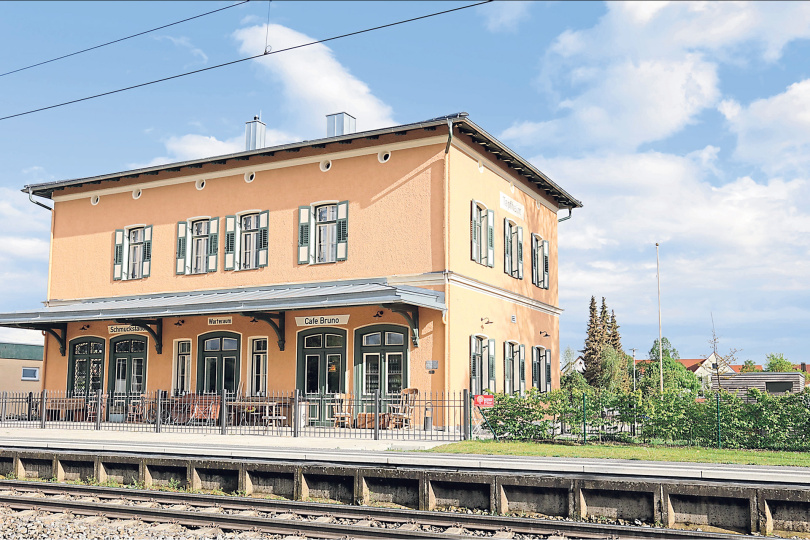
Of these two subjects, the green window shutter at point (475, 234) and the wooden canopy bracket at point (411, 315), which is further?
the green window shutter at point (475, 234)

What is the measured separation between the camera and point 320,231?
77.4 ft

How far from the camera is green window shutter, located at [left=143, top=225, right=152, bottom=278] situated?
2670 centimetres

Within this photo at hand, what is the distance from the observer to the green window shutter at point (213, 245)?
83.1ft

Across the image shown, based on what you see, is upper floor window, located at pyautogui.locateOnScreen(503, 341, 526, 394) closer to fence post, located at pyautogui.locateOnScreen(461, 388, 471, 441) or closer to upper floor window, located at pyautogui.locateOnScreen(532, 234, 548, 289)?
upper floor window, located at pyautogui.locateOnScreen(532, 234, 548, 289)

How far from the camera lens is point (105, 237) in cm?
2788

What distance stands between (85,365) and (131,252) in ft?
14.1

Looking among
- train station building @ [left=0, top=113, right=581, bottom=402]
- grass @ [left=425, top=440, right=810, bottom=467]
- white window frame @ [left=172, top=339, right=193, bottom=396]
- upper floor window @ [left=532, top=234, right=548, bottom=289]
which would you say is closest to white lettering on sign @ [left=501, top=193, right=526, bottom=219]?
train station building @ [left=0, top=113, right=581, bottom=402]

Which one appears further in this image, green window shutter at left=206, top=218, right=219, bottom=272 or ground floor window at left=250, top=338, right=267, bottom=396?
green window shutter at left=206, top=218, right=219, bottom=272

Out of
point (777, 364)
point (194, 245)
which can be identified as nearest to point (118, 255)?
point (194, 245)

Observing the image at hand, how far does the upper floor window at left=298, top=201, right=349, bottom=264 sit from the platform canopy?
94 centimetres

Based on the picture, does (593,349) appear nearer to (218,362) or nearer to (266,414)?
(218,362)

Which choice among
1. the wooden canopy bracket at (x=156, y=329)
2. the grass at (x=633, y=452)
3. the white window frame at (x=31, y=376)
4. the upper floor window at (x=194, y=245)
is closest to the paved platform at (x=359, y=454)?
the grass at (x=633, y=452)

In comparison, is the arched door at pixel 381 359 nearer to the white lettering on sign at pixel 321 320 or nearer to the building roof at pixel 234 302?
the white lettering on sign at pixel 321 320

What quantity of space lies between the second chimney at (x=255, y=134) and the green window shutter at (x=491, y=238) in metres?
8.87
